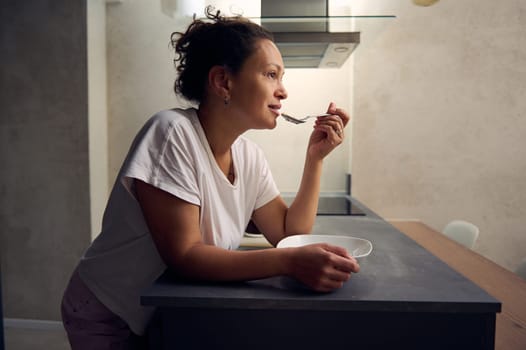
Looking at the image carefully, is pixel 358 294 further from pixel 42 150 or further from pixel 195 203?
pixel 42 150

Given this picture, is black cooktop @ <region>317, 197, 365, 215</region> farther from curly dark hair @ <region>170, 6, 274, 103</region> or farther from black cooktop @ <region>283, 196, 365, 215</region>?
curly dark hair @ <region>170, 6, 274, 103</region>

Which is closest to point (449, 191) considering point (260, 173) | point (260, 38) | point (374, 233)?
point (374, 233)

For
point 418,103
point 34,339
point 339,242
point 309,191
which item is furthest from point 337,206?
point 34,339

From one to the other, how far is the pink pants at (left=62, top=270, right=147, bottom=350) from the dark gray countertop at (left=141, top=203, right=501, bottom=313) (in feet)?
0.66

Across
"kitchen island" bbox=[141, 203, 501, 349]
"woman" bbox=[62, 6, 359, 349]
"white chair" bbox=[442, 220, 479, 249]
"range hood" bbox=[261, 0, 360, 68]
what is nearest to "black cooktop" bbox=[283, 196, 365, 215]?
"white chair" bbox=[442, 220, 479, 249]

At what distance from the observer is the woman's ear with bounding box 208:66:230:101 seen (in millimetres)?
943

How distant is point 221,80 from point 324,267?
1.53 ft

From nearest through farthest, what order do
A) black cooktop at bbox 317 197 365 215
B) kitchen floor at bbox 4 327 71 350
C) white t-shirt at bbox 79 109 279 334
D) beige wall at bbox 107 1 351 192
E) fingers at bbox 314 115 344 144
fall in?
1. white t-shirt at bbox 79 109 279 334
2. fingers at bbox 314 115 344 144
3. black cooktop at bbox 317 197 365 215
4. kitchen floor at bbox 4 327 71 350
5. beige wall at bbox 107 1 351 192

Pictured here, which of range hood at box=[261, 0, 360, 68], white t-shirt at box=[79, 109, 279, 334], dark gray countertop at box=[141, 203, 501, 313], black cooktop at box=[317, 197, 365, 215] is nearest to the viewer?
dark gray countertop at box=[141, 203, 501, 313]

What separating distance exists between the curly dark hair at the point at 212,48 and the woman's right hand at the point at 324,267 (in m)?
0.44

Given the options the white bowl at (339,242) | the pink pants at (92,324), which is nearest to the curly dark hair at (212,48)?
the white bowl at (339,242)

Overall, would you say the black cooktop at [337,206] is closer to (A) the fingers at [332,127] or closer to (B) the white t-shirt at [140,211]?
(A) the fingers at [332,127]

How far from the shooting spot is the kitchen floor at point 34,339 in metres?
2.24

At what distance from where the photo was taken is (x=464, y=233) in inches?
79.7
